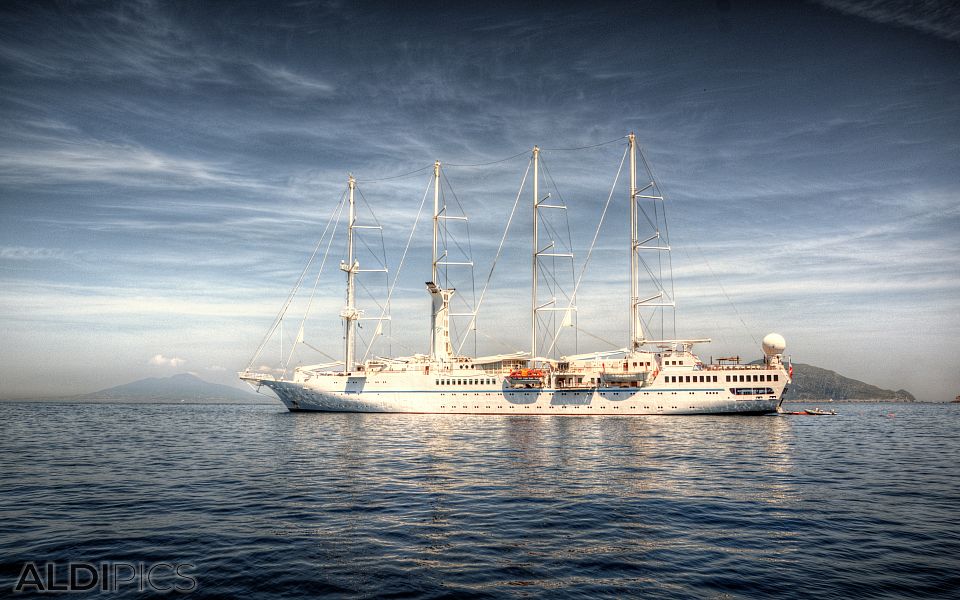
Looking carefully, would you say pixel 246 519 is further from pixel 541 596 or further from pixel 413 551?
pixel 541 596

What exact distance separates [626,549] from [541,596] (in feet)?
12.3

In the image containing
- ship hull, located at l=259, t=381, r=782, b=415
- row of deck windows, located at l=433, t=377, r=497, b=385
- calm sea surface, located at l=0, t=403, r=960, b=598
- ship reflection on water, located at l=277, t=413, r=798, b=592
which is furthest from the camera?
row of deck windows, located at l=433, t=377, r=497, b=385

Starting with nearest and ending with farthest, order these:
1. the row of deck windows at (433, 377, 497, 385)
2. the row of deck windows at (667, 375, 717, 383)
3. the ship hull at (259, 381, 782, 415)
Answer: the row of deck windows at (667, 375, 717, 383), the ship hull at (259, 381, 782, 415), the row of deck windows at (433, 377, 497, 385)

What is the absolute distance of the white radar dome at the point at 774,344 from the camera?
71.7 meters

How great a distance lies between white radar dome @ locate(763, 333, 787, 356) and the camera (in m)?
71.7

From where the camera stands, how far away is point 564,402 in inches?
2817

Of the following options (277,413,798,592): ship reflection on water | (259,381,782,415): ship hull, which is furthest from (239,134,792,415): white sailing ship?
(277,413,798,592): ship reflection on water

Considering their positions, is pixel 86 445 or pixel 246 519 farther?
pixel 86 445

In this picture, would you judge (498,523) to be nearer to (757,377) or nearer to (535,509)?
(535,509)

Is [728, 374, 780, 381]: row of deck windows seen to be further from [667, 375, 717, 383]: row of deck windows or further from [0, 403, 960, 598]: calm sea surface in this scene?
[0, 403, 960, 598]: calm sea surface

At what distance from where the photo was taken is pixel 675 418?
66062 mm

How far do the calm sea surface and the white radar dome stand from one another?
145 feet

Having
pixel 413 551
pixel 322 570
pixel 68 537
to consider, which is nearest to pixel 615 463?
pixel 413 551

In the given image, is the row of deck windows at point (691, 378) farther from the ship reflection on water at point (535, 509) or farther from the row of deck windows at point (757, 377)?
the ship reflection on water at point (535, 509)
